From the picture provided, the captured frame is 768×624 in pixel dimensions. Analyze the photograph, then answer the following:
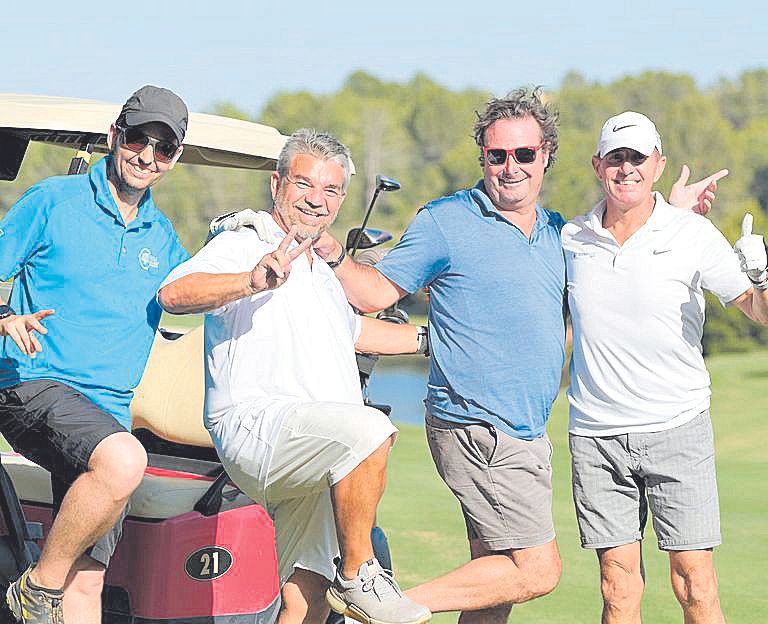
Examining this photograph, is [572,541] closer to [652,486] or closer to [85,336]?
[652,486]

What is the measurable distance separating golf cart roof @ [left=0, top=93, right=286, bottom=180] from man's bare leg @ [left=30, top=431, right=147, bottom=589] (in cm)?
97

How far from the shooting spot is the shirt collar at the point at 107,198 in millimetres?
3230

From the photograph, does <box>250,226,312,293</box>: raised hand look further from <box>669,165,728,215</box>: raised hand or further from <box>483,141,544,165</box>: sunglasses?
<box>669,165,728,215</box>: raised hand

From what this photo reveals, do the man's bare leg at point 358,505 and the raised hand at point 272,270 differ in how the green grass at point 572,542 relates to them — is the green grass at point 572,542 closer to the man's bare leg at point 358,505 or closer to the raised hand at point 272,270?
the man's bare leg at point 358,505

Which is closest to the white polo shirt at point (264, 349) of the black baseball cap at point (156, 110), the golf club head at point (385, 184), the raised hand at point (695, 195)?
the black baseball cap at point (156, 110)

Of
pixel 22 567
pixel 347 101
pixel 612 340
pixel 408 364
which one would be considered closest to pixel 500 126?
pixel 612 340

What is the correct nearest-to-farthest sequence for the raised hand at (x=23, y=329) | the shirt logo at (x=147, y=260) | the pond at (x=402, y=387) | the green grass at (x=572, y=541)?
the raised hand at (x=23, y=329), the shirt logo at (x=147, y=260), the green grass at (x=572, y=541), the pond at (x=402, y=387)

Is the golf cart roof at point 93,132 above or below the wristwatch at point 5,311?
above

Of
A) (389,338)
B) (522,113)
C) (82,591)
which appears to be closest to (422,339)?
(389,338)

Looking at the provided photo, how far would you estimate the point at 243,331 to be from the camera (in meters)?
2.98

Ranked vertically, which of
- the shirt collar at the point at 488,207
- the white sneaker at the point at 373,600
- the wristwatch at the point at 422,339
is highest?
the shirt collar at the point at 488,207

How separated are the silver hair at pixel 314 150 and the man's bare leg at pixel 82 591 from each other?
107 centimetres

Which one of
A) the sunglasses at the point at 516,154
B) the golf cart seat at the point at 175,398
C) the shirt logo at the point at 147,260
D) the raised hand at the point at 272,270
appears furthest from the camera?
the golf cart seat at the point at 175,398

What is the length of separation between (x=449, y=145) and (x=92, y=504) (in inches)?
3331
